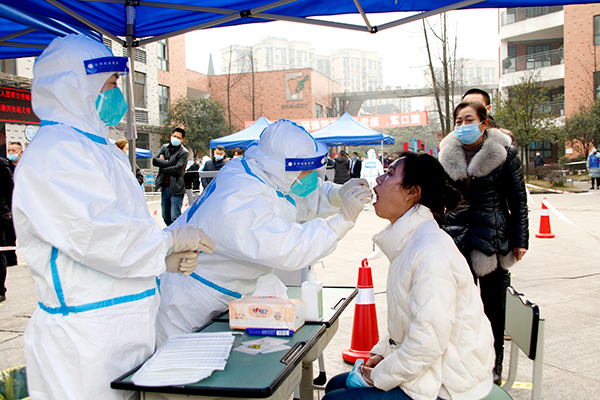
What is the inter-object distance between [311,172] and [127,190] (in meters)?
1.01

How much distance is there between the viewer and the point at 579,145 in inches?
1067

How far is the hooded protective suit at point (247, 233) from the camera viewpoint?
206 cm

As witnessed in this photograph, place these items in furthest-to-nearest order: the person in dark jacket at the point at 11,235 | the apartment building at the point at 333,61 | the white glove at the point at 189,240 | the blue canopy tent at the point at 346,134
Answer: the apartment building at the point at 333,61 → the blue canopy tent at the point at 346,134 → the person in dark jacket at the point at 11,235 → the white glove at the point at 189,240

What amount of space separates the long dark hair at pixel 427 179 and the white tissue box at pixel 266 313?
2.31 feet

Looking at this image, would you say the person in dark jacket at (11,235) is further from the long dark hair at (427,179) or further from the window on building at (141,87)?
the window on building at (141,87)

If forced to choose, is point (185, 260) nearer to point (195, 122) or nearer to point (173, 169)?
point (173, 169)

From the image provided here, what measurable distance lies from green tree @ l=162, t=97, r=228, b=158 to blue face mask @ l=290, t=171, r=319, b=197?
84.6ft

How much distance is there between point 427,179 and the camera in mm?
1999

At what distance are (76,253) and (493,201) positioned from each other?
8.39 ft

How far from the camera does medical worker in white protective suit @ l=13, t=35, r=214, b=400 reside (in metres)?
1.52

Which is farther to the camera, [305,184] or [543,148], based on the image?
[543,148]

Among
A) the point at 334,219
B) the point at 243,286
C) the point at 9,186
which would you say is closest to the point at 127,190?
the point at 243,286

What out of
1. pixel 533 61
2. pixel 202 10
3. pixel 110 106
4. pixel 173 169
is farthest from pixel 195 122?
pixel 110 106

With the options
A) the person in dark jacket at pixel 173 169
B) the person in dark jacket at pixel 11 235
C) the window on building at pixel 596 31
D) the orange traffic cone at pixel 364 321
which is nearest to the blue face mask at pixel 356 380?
the orange traffic cone at pixel 364 321
